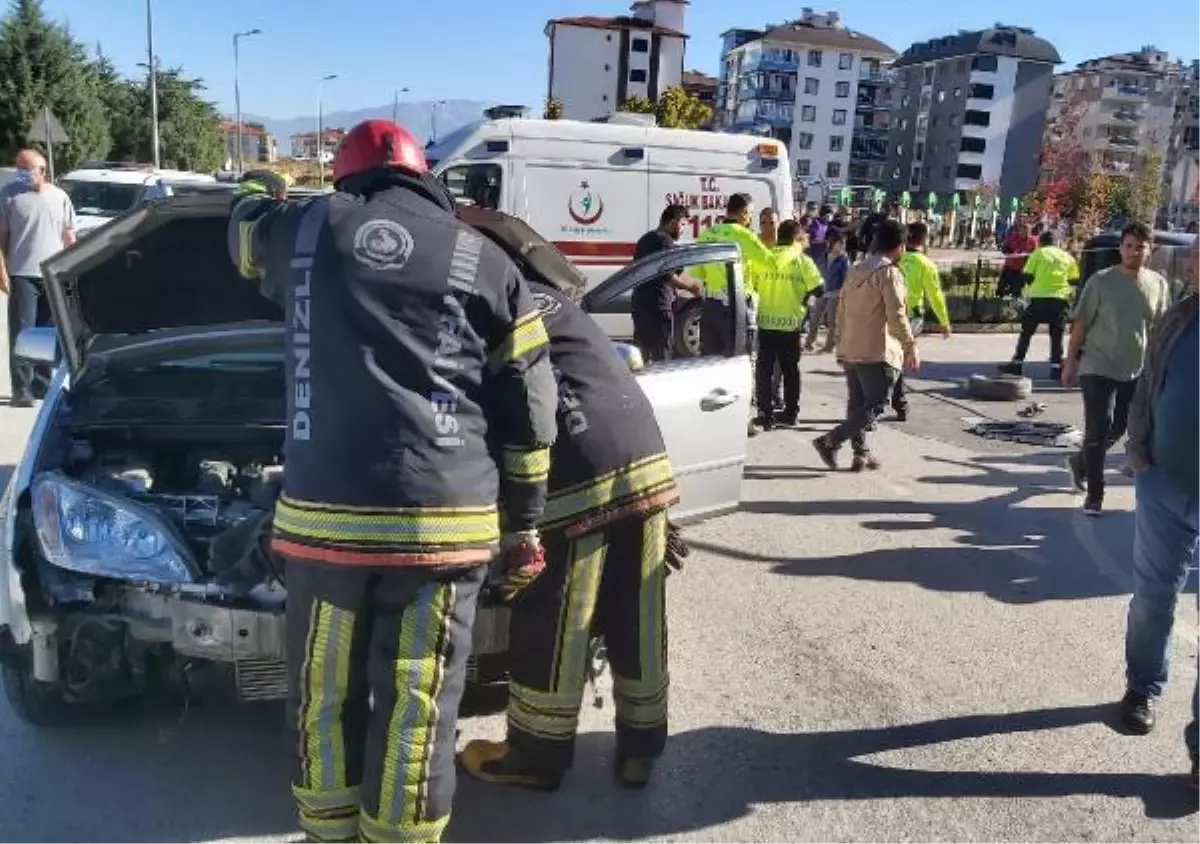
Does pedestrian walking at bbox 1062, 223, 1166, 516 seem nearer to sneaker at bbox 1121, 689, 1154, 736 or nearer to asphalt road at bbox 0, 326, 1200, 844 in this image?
asphalt road at bbox 0, 326, 1200, 844

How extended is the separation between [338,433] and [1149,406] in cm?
292

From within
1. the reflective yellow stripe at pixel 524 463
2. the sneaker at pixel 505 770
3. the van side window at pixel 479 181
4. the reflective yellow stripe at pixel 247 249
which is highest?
the van side window at pixel 479 181

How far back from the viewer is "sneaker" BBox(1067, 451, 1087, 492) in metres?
7.07

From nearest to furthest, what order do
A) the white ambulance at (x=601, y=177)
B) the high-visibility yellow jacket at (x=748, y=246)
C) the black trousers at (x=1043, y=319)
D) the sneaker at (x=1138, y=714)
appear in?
the sneaker at (x=1138, y=714) < the high-visibility yellow jacket at (x=748, y=246) < the white ambulance at (x=601, y=177) < the black trousers at (x=1043, y=319)

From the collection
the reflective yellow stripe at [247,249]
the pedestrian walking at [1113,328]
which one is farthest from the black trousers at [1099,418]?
the reflective yellow stripe at [247,249]

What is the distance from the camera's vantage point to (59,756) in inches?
134

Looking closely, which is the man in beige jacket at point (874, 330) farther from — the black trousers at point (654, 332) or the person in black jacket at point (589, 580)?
the person in black jacket at point (589, 580)

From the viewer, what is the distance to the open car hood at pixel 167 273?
360 cm

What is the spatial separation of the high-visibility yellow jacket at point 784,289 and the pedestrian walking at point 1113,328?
252 cm

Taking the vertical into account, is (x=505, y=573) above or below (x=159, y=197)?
below

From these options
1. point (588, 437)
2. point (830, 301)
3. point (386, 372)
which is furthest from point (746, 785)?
point (830, 301)

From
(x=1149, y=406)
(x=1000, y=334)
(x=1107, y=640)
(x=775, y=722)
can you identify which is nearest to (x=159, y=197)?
(x=775, y=722)

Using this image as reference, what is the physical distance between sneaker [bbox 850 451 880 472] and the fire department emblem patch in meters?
5.79

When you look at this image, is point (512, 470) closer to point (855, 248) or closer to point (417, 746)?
point (417, 746)
